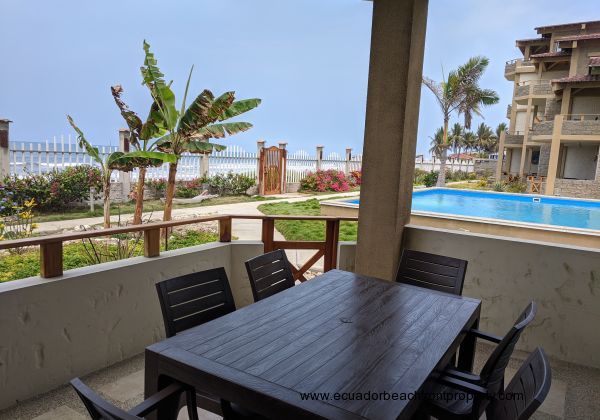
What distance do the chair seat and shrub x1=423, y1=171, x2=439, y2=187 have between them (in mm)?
17215

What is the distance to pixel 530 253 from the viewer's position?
3.38 metres

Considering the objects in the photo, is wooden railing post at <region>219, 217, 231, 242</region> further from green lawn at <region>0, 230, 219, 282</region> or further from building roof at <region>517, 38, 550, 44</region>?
building roof at <region>517, 38, 550, 44</region>

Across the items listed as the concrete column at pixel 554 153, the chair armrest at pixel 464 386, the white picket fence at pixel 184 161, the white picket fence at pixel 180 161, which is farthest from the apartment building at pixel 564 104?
the chair armrest at pixel 464 386

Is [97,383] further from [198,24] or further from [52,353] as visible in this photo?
[198,24]

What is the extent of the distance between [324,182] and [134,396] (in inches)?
487

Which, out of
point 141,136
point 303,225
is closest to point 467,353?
point 141,136

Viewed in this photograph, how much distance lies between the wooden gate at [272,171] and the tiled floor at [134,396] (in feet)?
33.9

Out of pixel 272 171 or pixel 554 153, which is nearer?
pixel 272 171

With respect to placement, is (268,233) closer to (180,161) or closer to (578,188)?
(180,161)

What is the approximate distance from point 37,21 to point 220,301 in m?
13.0

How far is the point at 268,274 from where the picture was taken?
8.52ft

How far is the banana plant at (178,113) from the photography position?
5.75 m

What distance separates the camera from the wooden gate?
13.3 m

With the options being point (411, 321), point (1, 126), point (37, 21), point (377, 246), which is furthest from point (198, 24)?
point (411, 321)
